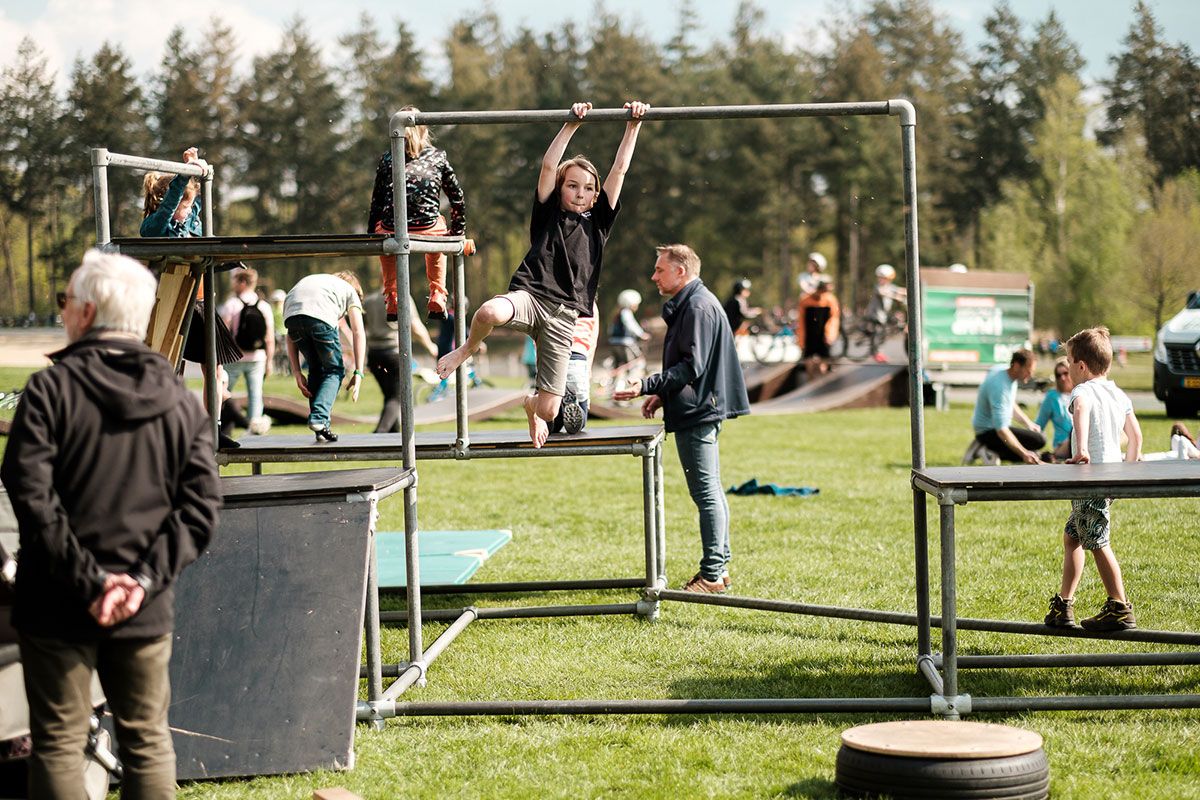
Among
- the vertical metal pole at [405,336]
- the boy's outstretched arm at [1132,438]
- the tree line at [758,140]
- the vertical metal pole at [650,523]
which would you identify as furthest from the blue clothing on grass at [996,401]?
the tree line at [758,140]

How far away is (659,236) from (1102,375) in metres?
57.6

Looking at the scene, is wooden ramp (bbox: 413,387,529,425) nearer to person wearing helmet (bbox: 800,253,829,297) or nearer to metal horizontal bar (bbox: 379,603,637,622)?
person wearing helmet (bbox: 800,253,829,297)

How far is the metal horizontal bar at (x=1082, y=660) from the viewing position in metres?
5.86

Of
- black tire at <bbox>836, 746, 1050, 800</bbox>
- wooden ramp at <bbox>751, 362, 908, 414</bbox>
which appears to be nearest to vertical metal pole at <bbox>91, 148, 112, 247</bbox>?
black tire at <bbox>836, 746, 1050, 800</bbox>

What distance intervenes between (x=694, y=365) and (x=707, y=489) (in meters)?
0.75

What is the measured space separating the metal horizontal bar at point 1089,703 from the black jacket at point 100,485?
3.23m

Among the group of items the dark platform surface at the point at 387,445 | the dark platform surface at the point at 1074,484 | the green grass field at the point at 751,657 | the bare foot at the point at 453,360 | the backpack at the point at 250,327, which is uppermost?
the backpack at the point at 250,327

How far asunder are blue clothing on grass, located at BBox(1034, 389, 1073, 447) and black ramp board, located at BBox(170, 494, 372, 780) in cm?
783

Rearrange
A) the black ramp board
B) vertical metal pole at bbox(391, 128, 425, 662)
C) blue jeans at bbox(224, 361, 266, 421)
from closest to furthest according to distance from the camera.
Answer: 1. the black ramp board
2. vertical metal pole at bbox(391, 128, 425, 662)
3. blue jeans at bbox(224, 361, 266, 421)

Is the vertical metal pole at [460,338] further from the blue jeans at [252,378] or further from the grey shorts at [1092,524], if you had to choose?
the blue jeans at [252,378]

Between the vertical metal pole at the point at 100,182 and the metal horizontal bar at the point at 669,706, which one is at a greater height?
the vertical metal pole at the point at 100,182

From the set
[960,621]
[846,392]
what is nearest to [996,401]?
[960,621]

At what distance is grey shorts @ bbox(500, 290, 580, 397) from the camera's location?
6484 mm

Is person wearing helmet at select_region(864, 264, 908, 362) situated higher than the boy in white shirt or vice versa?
person wearing helmet at select_region(864, 264, 908, 362)
